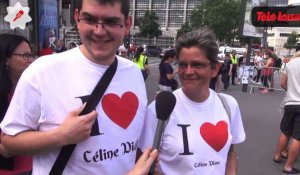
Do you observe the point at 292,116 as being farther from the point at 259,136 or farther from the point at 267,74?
the point at 267,74

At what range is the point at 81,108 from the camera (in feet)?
4.80

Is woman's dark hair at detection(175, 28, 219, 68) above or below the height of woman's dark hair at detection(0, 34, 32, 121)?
above

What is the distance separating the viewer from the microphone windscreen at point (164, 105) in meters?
1.53

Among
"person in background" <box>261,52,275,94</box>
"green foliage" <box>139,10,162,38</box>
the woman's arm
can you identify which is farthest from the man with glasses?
"green foliage" <box>139,10,162,38</box>

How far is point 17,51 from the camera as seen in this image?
274 cm

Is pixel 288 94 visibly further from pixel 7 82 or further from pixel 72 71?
pixel 72 71

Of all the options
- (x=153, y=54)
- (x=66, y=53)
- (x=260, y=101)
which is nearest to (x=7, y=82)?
(x=66, y=53)

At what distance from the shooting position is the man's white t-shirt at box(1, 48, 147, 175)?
1462 millimetres

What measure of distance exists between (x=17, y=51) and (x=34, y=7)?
371 cm

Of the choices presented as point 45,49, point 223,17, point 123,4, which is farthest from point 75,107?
point 223,17

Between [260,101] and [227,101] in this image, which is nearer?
[227,101]

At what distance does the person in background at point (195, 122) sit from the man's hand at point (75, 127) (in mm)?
503

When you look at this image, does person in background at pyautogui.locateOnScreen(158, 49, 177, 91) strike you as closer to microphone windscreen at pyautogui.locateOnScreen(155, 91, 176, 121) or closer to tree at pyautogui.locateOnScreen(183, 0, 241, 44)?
microphone windscreen at pyautogui.locateOnScreen(155, 91, 176, 121)

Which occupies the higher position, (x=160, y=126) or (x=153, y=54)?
(x=160, y=126)
